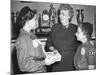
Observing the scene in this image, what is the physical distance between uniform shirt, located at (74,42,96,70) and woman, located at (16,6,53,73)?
0.40m

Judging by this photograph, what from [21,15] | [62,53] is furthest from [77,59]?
[21,15]

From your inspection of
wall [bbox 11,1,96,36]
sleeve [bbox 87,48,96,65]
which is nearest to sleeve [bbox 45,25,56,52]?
wall [bbox 11,1,96,36]

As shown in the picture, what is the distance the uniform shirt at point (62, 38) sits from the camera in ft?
6.96

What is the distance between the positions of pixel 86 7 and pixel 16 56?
0.97 m

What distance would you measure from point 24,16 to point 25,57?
1.39ft

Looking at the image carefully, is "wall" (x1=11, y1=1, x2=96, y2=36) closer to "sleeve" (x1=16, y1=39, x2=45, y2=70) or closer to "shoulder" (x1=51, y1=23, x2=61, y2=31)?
"shoulder" (x1=51, y1=23, x2=61, y2=31)

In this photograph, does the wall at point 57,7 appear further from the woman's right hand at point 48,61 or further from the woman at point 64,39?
the woman's right hand at point 48,61

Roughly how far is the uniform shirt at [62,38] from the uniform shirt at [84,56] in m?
0.09

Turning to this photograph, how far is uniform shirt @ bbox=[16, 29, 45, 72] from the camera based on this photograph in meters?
2.00

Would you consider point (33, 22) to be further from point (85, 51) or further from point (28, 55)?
point (85, 51)

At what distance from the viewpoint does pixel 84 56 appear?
2242 millimetres

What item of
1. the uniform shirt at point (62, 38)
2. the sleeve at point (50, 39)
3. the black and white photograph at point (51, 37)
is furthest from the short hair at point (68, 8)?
the sleeve at point (50, 39)

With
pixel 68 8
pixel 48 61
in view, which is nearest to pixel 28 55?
pixel 48 61

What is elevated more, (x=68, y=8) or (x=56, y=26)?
(x=68, y=8)
